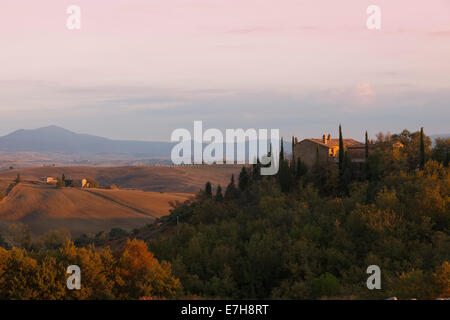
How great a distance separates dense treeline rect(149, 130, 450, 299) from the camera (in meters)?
33.8

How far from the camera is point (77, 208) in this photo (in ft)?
360

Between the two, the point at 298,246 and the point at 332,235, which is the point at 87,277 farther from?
the point at 332,235

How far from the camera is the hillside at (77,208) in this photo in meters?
97.8

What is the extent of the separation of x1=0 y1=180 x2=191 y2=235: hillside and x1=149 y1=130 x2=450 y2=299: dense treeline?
45.5m

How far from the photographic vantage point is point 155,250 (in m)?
45.2

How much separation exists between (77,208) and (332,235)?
3128 inches

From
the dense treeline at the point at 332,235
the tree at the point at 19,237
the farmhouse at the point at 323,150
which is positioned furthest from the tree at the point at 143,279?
the tree at the point at 19,237

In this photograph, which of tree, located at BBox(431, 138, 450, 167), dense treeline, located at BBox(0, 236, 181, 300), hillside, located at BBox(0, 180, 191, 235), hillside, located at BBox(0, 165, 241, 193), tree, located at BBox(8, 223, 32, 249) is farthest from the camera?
hillside, located at BBox(0, 165, 241, 193)

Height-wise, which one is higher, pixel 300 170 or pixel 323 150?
pixel 323 150

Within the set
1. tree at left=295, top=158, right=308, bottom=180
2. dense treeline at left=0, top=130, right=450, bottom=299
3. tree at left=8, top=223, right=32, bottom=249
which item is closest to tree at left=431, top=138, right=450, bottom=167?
dense treeline at left=0, top=130, right=450, bottom=299

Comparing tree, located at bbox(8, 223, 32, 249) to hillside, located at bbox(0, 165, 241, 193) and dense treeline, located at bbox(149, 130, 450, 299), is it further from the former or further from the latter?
hillside, located at bbox(0, 165, 241, 193)

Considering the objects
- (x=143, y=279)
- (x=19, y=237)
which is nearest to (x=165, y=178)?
(x=19, y=237)

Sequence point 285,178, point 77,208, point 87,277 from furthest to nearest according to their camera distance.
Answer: point 77,208
point 285,178
point 87,277
